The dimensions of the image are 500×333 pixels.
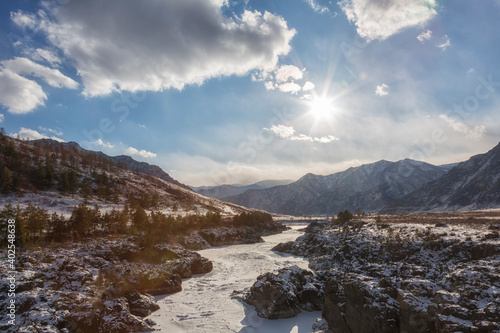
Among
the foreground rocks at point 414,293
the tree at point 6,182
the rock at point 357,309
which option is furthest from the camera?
the tree at point 6,182

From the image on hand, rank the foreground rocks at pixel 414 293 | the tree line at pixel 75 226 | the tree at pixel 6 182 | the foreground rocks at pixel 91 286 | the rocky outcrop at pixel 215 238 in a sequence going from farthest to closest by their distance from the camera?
the tree at pixel 6 182 → the rocky outcrop at pixel 215 238 → the tree line at pixel 75 226 → the foreground rocks at pixel 91 286 → the foreground rocks at pixel 414 293

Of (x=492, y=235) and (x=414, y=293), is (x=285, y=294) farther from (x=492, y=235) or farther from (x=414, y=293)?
(x=492, y=235)

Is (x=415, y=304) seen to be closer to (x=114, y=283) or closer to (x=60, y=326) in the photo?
(x=60, y=326)

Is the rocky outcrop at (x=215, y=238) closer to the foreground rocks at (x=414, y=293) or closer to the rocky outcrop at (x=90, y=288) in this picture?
the rocky outcrop at (x=90, y=288)

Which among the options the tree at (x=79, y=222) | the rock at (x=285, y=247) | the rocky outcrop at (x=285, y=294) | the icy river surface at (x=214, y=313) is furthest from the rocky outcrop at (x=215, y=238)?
the rocky outcrop at (x=285, y=294)

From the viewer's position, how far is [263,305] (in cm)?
1970

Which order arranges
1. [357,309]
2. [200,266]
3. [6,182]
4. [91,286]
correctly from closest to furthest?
[357,309]
[91,286]
[200,266]
[6,182]

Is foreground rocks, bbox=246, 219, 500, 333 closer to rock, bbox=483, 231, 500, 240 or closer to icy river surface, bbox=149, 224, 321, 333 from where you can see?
rock, bbox=483, 231, 500, 240

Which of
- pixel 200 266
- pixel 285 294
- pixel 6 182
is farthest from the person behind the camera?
pixel 6 182

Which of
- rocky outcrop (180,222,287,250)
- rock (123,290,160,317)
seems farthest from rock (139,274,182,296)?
rocky outcrop (180,222,287,250)

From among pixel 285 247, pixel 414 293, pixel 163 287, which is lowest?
pixel 285 247

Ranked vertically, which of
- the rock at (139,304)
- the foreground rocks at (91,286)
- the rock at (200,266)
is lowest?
the rock at (200,266)

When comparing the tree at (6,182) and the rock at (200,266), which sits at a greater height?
the tree at (6,182)

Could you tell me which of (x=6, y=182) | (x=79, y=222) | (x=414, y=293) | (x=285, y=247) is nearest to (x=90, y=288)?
(x=79, y=222)
